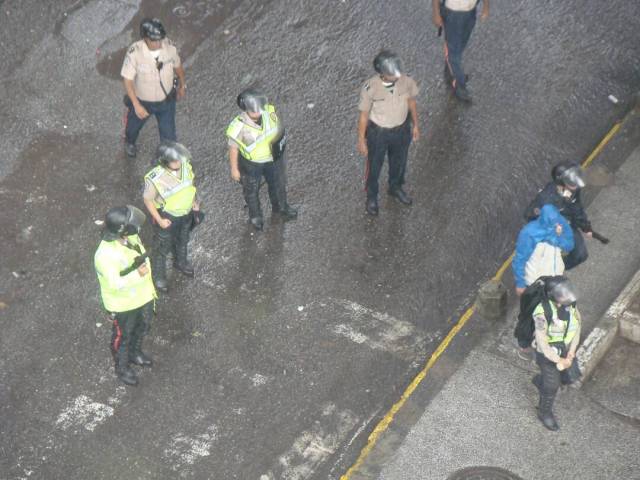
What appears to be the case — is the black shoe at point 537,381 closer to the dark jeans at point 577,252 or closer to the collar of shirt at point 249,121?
the dark jeans at point 577,252

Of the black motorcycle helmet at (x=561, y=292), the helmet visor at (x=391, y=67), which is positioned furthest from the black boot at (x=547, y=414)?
the helmet visor at (x=391, y=67)

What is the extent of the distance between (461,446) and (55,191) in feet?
17.2

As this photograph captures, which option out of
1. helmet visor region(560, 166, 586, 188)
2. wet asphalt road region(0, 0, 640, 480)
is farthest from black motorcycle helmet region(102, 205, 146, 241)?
helmet visor region(560, 166, 586, 188)

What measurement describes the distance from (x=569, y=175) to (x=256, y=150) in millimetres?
2934

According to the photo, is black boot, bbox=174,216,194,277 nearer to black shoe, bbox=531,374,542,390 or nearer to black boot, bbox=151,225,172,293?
black boot, bbox=151,225,172,293

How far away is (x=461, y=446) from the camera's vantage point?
30.8ft

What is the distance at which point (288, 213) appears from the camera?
38.3 feet

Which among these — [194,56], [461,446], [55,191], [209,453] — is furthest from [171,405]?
[194,56]

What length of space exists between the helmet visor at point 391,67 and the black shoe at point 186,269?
2.62 metres

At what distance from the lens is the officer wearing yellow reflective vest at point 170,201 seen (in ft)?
32.7

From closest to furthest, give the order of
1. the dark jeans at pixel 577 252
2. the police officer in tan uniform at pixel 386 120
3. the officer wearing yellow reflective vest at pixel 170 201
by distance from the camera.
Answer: the officer wearing yellow reflective vest at pixel 170 201
the dark jeans at pixel 577 252
the police officer in tan uniform at pixel 386 120

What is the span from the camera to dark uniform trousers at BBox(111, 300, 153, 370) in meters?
9.59

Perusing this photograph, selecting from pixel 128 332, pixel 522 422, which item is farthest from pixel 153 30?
pixel 522 422

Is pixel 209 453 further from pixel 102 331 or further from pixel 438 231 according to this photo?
pixel 438 231
